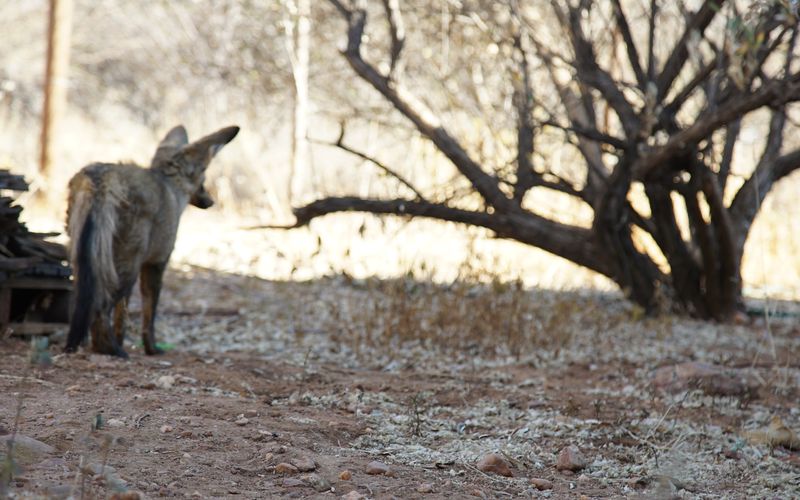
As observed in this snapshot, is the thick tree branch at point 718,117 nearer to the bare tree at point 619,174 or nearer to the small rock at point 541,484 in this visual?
the bare tree at point 619,174

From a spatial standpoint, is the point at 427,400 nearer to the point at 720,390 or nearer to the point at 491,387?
the point at 491,387

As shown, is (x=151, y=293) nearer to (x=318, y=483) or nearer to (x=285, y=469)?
(x=285, y=469)

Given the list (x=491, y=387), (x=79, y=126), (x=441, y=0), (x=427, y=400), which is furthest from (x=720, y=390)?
(x=79, y=126)

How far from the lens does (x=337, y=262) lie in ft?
34.9

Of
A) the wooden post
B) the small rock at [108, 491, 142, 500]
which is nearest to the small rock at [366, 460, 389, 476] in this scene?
the small rock at [108, 491, 142, 500]

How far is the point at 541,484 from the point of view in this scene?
3482 millimetres

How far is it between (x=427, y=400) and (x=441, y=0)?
5509 millimetres

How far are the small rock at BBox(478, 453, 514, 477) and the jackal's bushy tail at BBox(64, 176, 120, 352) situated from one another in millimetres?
2502

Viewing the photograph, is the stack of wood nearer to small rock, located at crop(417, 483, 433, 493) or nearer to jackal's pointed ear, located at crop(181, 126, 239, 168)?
jackal's pointed ear, located at crop(181, 126, 239, 168)

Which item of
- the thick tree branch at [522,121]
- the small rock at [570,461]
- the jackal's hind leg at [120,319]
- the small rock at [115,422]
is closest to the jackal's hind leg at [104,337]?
the jackal's hind leg at [120,319]

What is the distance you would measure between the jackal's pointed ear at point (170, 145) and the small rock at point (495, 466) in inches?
128

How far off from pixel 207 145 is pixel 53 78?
858 cm

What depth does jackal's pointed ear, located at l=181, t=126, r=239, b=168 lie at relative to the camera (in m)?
6.03

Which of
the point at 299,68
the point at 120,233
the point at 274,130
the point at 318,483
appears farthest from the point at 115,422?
the point at 274,130
